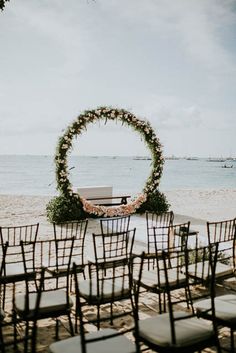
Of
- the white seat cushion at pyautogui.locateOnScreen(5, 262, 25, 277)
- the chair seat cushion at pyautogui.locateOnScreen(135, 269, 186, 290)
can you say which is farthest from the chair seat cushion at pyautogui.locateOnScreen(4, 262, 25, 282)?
the chair seat cushion at pyautogui.locateOnScreen(135, 269, 186, 290)

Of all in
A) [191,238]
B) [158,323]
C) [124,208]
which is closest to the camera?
[158,323]

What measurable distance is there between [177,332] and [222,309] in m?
0.66

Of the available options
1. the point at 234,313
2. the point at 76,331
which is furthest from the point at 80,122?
the point at 234,313

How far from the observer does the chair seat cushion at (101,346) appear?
2418 mm

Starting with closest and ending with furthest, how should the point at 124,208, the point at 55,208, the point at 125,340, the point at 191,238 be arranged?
the point at 125,340, the point at 191,238, the point at 55,208, the point at 124,208

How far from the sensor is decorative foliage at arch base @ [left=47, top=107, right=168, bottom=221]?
11.1m

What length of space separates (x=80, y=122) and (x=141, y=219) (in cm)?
362

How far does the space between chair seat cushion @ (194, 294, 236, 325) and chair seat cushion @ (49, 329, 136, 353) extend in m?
0.87

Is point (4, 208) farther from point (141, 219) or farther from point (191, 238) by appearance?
point (191, 238)

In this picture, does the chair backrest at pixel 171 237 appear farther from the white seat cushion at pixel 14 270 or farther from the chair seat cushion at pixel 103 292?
the white seat cushion at pixel 14 270

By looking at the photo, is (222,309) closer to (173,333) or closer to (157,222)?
(173,333)

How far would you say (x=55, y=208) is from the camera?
10930mm

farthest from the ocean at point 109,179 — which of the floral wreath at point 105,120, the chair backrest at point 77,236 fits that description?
the chair backrest at point 77,236

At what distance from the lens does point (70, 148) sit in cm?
1112
